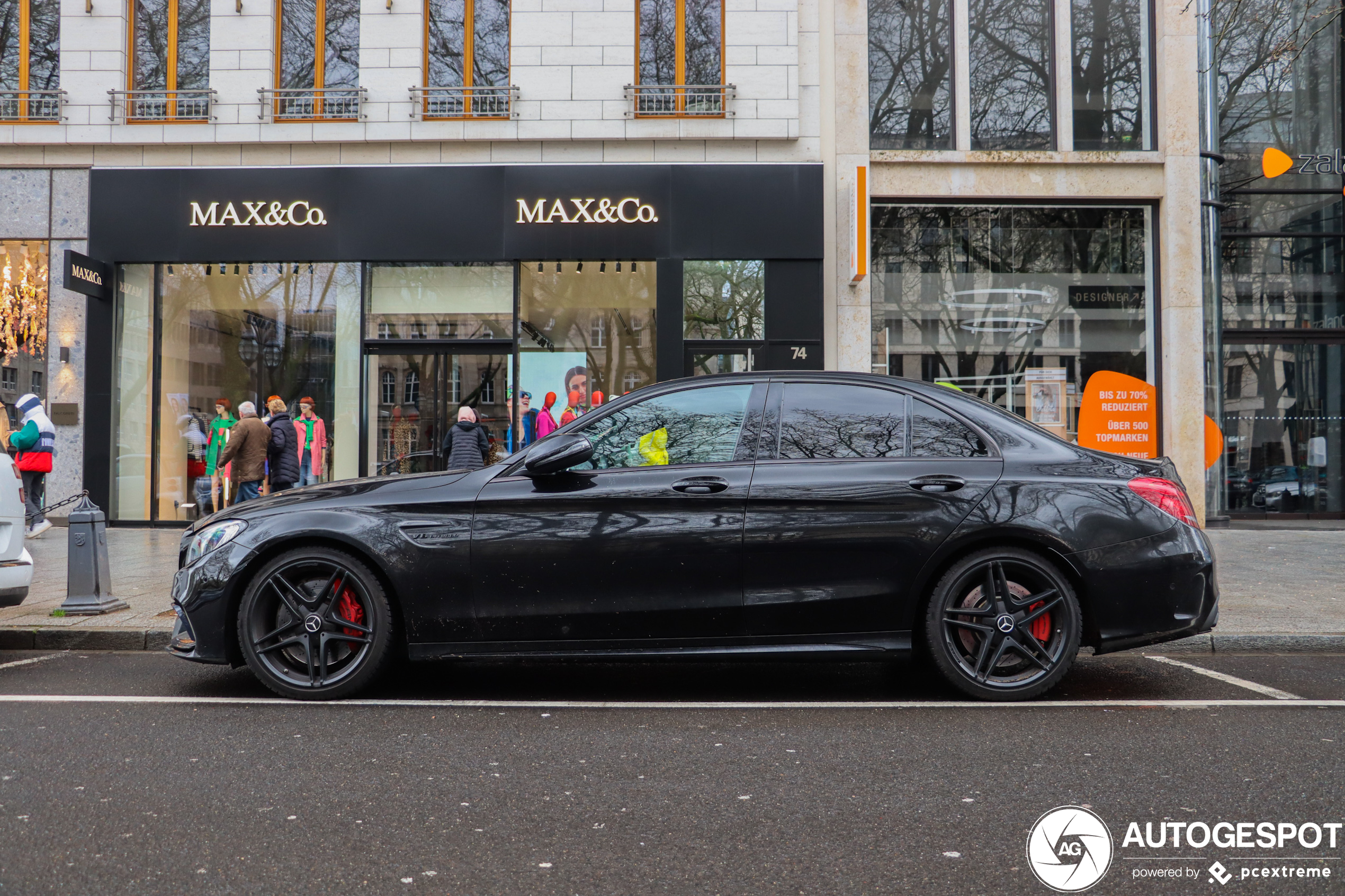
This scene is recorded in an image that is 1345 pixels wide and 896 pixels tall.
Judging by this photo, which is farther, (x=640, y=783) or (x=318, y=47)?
(x=318, y=47)

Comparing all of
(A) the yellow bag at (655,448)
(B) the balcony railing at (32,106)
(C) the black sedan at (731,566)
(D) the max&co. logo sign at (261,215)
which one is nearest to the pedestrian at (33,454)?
(D) the max&co. logo sign at (261,215)

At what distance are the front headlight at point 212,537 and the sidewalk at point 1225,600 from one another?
5.77 feet

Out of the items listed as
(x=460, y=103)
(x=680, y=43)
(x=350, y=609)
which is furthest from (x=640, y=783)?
(x=680, y=43)

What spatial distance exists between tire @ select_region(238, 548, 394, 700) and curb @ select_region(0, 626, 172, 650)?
192cm

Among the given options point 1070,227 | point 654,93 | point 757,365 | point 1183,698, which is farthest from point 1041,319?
point 1183,698

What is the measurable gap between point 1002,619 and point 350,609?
10.1 feet

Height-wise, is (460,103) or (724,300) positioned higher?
(460,103)

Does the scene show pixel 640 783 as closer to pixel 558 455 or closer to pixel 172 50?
pixel 558 455

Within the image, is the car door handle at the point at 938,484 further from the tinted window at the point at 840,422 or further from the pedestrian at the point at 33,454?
the pedestrian at the point at 33,454

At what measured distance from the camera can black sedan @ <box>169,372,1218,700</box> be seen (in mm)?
4719

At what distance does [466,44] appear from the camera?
13680 mm

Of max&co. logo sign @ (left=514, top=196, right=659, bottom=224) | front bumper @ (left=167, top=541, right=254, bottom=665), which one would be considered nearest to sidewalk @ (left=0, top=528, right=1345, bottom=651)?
front bumper @ (left=167, top=541, right=254, bottom=665)

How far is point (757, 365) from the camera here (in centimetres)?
1338

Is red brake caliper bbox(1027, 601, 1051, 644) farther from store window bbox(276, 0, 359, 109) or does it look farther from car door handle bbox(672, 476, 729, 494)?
store window bbox(276, 0, 359, 109)
